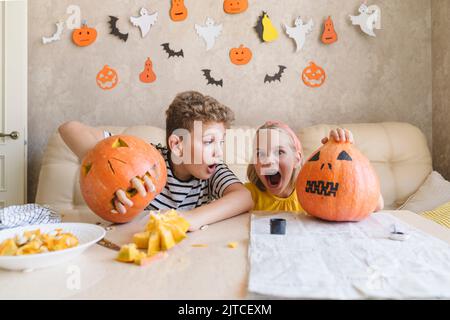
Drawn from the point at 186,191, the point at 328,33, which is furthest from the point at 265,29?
the point at 186,191

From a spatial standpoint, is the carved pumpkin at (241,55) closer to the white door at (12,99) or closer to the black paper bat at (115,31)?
the black paper bat at (115,31)

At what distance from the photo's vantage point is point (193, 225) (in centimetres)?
84

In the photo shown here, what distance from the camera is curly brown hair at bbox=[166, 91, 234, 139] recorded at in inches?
46.2

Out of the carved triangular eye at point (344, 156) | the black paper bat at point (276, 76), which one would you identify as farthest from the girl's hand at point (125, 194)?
the black paper bat at point (276, 76)

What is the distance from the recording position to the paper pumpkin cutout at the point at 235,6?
2.45m

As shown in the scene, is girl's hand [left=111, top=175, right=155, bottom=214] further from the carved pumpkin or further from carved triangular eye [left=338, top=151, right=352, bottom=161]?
the carved pumpkin

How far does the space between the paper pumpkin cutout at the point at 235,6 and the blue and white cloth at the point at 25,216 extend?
201 centimetres

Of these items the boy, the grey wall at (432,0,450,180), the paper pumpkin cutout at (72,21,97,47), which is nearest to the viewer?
the boy

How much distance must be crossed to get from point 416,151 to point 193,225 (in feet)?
5.94

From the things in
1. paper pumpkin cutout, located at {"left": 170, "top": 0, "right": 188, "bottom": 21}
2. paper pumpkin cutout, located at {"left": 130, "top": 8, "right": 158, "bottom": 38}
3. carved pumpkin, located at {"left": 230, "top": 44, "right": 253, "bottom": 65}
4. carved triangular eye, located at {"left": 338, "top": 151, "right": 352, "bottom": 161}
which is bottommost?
carved triangular eye, located at {"left": 338, "top": 151, "right": 352, "bottom": 161}

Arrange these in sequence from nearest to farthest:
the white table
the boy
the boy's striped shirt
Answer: the white table
the boy
the boy's striped shirt

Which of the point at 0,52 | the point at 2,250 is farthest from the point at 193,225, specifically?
the point at 0,52

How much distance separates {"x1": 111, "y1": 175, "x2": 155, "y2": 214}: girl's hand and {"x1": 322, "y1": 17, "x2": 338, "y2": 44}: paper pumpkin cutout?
2019mm

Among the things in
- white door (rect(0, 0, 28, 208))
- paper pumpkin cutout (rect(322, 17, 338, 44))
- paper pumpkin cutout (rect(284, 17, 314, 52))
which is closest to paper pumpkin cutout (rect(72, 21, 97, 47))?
white door (rect(0, 0, 28, 208))
